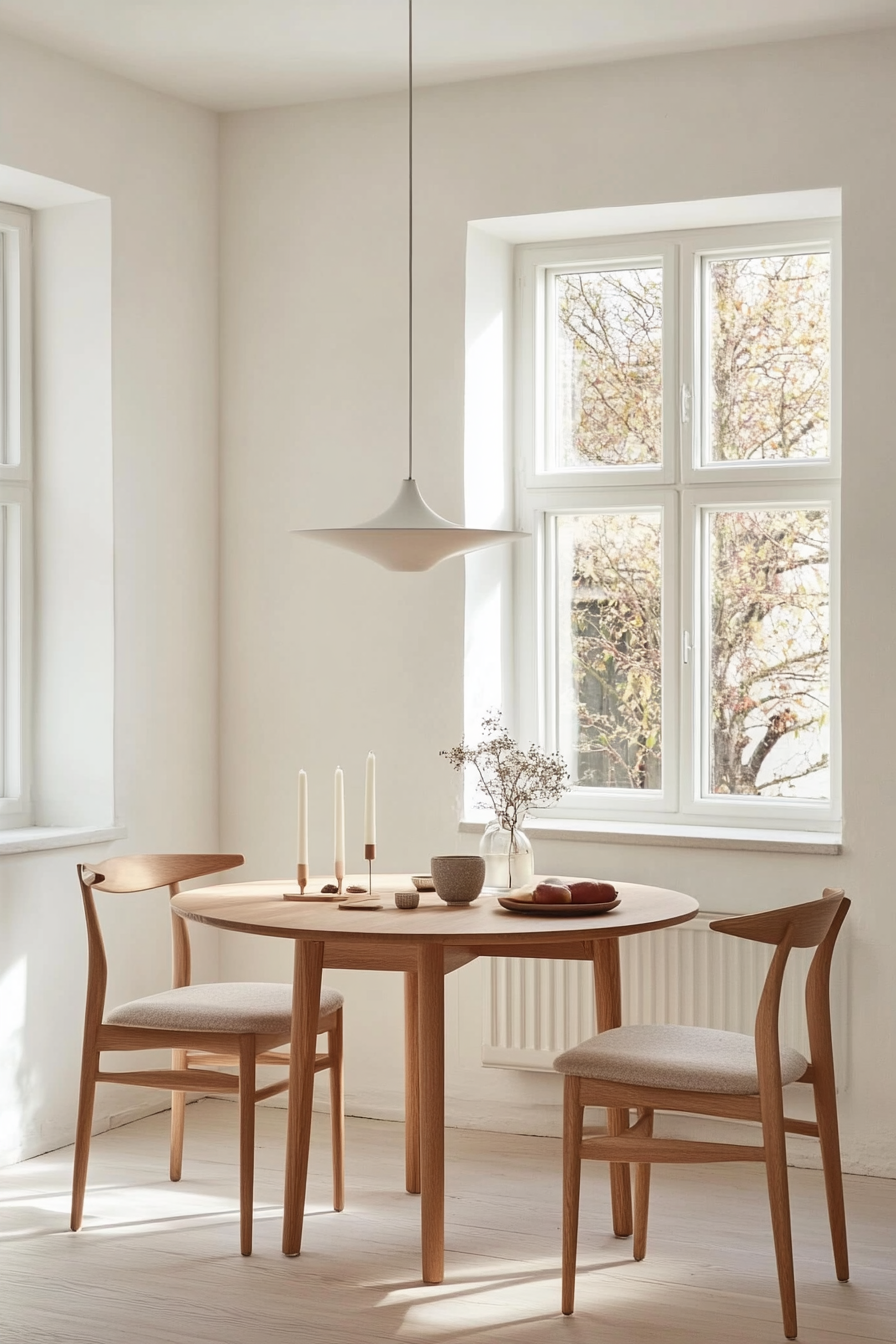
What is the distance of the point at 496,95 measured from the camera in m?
4.32

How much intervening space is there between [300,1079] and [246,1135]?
17cm

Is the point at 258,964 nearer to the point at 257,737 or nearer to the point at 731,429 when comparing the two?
the point at 257,737

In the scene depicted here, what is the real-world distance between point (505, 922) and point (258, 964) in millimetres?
1683

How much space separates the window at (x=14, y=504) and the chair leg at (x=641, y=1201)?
6.68 feet

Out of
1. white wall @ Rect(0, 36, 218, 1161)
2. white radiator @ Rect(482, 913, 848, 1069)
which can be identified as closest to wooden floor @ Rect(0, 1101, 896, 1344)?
white radiator @ Rect(482, 913, 848, 1069)

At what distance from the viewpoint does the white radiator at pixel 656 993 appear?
3984 mm

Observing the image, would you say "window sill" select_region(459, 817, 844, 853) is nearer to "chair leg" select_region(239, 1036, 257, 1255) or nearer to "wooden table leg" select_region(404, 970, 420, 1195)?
"wooden table leg" select_region(404, 970, 420, 1195)

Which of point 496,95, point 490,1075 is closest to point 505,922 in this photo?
point 490,1075

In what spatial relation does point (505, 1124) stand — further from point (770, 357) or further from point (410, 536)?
point (770, 357)

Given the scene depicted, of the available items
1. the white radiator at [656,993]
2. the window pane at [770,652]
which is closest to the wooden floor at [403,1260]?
the white radiator at [656,993]

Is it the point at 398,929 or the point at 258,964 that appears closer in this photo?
the point at 398,929

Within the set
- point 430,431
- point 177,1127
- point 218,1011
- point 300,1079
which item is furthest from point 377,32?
point 177,1127

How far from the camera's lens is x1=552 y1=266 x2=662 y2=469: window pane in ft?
14.8

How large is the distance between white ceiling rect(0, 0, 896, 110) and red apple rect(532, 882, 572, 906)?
2165 millimetres
